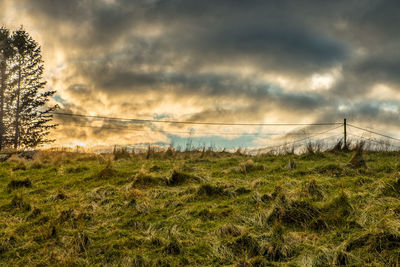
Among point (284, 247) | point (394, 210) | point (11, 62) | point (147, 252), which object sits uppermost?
point (11, 62)

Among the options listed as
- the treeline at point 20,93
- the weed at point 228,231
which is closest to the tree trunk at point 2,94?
the treeline at point 20,93

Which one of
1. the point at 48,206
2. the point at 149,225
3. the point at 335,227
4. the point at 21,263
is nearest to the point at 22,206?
the point at 48,206

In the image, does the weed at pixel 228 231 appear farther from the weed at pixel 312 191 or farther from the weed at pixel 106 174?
the weed at pixel 106 174

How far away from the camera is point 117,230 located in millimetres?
5613

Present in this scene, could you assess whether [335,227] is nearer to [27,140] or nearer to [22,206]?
[22,206]

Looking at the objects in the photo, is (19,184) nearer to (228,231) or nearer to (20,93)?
(228,231)

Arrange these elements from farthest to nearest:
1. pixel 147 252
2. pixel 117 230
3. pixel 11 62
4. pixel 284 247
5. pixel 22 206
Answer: pixel 11 62
pixel 22 206
pixel 117 230
pixel 147 252
pixel 284 247

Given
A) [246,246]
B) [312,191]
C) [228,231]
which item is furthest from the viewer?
[312,191]

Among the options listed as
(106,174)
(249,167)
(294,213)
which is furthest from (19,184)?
(294,213)

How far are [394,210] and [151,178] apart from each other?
5.99 m

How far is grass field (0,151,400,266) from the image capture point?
4.34 m

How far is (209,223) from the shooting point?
563 centimetres

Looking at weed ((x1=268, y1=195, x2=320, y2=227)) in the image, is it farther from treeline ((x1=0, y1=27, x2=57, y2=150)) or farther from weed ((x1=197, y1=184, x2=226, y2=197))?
treeline ((x1=0, y1=27, x2=57, y2=150))

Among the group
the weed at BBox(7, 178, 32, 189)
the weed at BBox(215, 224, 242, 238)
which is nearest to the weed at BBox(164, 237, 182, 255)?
the weed at BBox(215, 224, 242, 238)
